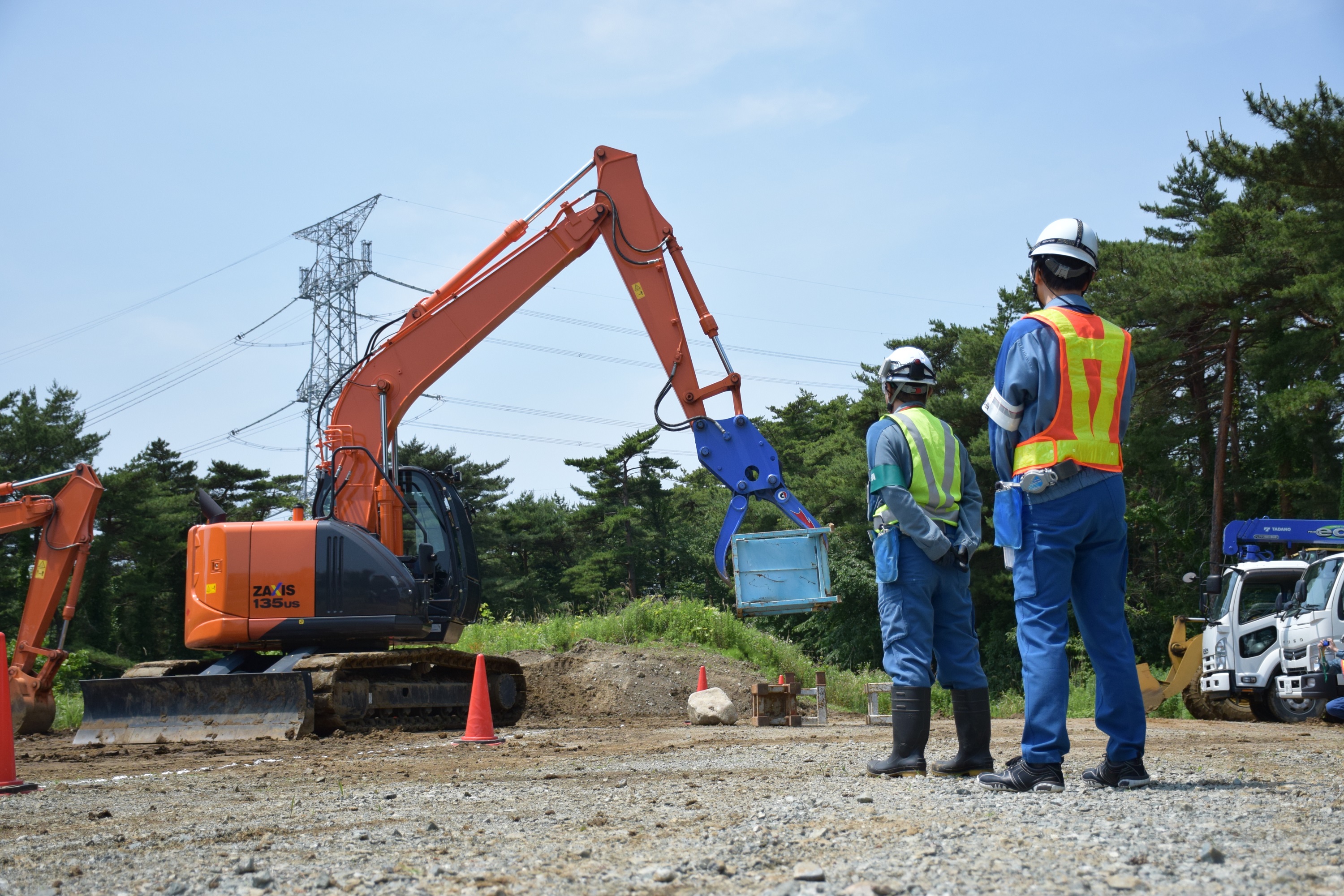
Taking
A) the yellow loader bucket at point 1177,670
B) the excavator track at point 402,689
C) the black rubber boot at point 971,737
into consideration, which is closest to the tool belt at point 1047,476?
the black rubber boot at point 971,737

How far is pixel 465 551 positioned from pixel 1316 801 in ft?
30.6

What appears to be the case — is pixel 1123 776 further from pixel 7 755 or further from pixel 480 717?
pixel 480 717

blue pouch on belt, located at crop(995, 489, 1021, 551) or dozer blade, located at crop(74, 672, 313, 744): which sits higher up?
blue pouch on belt, located at crop(995, 489, 1021, 551)

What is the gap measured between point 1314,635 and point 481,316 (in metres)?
10.6

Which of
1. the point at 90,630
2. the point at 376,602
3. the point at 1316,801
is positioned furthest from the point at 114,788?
the point at 90,630

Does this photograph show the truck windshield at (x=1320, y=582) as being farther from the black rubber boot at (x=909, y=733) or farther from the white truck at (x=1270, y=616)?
the black rubber boot at (x=909, y=733)

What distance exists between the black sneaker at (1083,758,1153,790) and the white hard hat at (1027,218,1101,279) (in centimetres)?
192

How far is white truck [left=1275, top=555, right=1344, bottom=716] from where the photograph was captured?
1251cm

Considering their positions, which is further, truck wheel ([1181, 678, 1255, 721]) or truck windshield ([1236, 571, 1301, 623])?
truck wheel ([1181, 678, 1255, 721])

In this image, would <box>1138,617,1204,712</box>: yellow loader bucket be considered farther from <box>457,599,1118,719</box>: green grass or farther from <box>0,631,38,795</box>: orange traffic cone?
<box>0,631,38,795</box>: orange traffic cone

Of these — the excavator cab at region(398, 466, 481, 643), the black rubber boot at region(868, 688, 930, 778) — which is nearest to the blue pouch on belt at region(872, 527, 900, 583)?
the black rubber boot at region(868, 688, 930, 778)

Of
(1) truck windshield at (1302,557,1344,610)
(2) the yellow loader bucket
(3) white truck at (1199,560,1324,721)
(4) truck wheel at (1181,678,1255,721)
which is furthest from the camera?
(2) the yellow loader bucket

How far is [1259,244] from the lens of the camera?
22.0 metres

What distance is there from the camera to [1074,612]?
13.7 feet
